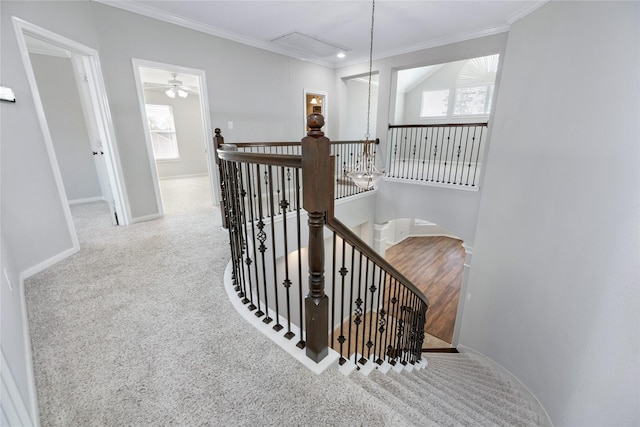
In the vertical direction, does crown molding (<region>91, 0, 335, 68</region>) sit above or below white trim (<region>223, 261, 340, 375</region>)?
above

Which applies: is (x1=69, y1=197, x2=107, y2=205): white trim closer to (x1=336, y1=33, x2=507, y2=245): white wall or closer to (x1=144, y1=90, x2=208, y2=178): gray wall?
(x1=144, y1=90, x2=208, y2=178): gray wall

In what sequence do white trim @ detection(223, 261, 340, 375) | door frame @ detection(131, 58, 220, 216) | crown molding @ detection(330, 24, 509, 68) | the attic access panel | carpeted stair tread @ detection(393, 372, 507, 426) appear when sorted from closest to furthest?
white trim @ detection(223, 261, 340, 375) → carpeted stair tread @ detection(393, 372, 507, 426) → door frame @ detection(131, 58, 220, 216) → crown molding @ detection(330, 24, 509, 68) → the attic access panel

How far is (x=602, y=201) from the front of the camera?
2.19 metres

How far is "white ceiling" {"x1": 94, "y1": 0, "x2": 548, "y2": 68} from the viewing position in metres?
3.29

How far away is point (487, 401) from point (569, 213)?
1.95 metres

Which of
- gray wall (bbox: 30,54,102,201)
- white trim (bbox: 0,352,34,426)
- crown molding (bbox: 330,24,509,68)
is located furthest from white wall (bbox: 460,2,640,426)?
gray wall (bbox: 30,54,102,201)

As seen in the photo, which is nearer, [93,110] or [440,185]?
[93,110]

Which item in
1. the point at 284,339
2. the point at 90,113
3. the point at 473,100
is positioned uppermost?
the point at 473,100

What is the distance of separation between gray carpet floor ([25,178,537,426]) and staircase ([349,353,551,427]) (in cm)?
1

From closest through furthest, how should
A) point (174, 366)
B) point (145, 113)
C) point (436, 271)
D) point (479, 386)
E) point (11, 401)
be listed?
point (11, 401) < point (174, 366) < point (479, 386) < point (145, 113) < point (436, 271)

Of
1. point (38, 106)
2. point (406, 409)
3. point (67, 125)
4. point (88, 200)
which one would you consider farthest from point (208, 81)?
point (406, 409)

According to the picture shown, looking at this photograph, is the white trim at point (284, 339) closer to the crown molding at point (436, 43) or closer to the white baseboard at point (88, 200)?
the white baseboard at point (88, 200)

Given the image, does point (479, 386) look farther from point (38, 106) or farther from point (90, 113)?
point (90, 113)

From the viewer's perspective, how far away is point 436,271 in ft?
24.4
